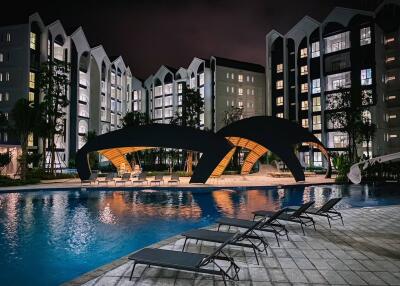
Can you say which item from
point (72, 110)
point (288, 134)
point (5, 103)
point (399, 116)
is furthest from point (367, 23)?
point (5, 103)

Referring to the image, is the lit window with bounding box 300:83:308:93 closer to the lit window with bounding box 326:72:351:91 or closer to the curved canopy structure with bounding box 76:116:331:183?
the lit window with bounding box 326:72:351:91

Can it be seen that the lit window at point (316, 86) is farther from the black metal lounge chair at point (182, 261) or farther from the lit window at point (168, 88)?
the black metal lounge chair at point (182, 261)

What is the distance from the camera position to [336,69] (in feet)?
210

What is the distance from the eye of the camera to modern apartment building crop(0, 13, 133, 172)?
55469mm

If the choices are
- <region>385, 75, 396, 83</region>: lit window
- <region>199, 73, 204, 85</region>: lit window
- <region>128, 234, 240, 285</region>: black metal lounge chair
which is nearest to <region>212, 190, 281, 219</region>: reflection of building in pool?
<region>128, 234, 240, 285</region>: black metal lounge chair

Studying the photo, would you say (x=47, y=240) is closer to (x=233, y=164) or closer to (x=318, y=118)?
(x=233, y=164)

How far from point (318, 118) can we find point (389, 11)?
65.0ft

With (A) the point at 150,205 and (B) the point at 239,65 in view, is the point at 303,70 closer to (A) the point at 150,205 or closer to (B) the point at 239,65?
(B) the point at 239,65

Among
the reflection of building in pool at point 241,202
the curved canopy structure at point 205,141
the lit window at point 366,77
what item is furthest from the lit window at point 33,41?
the lit window at point 366,77

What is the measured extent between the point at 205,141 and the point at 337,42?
157ft

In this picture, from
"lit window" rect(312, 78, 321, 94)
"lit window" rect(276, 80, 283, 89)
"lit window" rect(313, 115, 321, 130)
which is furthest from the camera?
"lit window" rect(276, 80, 283, 89)

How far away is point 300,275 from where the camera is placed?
6.18 metres

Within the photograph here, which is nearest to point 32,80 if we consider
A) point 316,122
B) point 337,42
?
point 316,122

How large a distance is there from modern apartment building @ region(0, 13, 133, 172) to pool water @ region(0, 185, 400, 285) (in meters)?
25.3
